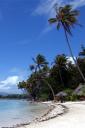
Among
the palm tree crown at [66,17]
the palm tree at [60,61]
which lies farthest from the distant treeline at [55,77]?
the palm tree crown at [66,17]

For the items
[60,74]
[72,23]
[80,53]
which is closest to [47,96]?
[60,74]

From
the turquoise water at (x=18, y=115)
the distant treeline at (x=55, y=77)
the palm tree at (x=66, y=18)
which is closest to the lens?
the turquoise water at (x=18, y=115)

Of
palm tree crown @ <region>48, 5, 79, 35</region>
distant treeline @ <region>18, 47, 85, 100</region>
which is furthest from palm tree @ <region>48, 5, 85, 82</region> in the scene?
distant treeline @ <region>18, 47, 85, 100</region>

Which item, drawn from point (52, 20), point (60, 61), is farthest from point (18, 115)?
point (60, 61)

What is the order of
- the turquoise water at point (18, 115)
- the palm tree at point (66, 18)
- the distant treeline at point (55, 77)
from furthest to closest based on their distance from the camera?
the distant treeline at point (55, 77), the palm tree at point (66, 18), the turquoise water at point (18, 115)

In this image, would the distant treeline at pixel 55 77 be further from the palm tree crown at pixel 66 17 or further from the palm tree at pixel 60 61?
the palm tree crown at pixel 66 17

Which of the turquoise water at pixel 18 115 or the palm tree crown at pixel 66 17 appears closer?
the turquoise water at pixel 18 115

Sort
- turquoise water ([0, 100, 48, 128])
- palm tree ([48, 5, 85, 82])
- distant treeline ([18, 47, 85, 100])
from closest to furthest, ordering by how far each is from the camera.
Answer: turquoise water ([0, 100, 48, 128]) < palm tree ([48, 5, 85, 82]) < distant treeline ([18, 47, 85, 100])

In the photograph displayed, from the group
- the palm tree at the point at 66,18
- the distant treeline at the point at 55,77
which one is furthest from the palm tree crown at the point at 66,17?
the distant treeline at the point at 55,77

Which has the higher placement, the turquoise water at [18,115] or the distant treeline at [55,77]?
the distant treeline at [55,77]

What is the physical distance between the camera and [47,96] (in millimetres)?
73375

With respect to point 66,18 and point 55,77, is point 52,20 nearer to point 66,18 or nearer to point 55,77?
point 66,18

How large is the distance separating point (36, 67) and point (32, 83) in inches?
161

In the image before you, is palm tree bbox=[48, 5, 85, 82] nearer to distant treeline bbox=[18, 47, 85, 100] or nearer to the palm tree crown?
the palm tree crown
